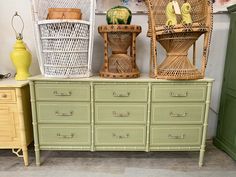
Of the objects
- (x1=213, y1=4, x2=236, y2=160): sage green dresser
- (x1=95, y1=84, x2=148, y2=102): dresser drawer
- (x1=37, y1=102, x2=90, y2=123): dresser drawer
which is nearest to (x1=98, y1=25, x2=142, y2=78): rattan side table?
(x1=95, y1=84, x2=148, y2=102): dresser drawer

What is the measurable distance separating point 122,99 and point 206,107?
635mm

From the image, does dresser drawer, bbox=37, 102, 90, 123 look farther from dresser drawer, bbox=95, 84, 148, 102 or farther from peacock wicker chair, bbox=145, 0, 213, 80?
peacock wicker chair, bbox=145, 0, 213, 80

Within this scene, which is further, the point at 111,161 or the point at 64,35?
the point at 111,161

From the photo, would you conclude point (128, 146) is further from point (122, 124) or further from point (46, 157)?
point (46, 157)

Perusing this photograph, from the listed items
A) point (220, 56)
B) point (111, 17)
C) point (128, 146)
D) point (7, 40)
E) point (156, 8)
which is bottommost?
point (128, 146)

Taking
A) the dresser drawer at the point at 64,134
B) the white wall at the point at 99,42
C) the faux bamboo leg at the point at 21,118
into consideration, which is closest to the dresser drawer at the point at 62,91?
the faux bamboo leg at the point at 21,118

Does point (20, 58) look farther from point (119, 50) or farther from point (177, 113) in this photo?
point (177, 113)

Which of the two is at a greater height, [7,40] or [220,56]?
[7,40]

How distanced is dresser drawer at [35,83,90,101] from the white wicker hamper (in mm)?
82

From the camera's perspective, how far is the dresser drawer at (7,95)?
1.52 m

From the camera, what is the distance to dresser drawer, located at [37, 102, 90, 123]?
5.06 ft

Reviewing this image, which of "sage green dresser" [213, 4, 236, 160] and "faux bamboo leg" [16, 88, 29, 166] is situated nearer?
"faux bamboo leg" [16, 88, 29, 166]

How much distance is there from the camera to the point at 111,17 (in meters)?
1.54

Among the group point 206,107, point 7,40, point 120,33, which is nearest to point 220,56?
point 206,107
